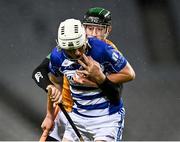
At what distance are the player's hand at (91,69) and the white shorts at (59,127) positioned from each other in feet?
2.12

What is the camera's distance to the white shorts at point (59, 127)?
17.0ft

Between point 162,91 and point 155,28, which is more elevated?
point 155,28

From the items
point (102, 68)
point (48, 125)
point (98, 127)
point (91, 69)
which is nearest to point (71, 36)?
point (91, 69)

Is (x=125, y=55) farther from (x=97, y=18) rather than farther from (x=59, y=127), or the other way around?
(x=59, y=127)

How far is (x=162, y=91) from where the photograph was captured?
7219 mm

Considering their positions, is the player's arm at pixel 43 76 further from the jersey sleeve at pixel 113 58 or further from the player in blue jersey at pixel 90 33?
the jersey sleeve at pixel 113 58

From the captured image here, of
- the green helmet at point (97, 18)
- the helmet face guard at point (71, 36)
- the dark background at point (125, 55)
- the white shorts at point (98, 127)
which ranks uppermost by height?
the helmet face guard at point (71, 36)

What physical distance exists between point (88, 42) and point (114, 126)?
658mm

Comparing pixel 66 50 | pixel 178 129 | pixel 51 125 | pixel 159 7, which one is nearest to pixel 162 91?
pixel 178 129

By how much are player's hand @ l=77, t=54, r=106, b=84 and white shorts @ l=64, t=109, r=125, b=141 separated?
44 centimetres

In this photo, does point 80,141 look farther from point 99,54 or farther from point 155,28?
point 155,28

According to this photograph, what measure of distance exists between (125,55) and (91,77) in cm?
259

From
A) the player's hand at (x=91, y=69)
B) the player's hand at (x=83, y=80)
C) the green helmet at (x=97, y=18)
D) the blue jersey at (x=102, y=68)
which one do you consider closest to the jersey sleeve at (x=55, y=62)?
the blue jersey at (x=102, y=68)

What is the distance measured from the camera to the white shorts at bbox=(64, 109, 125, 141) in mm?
4945
